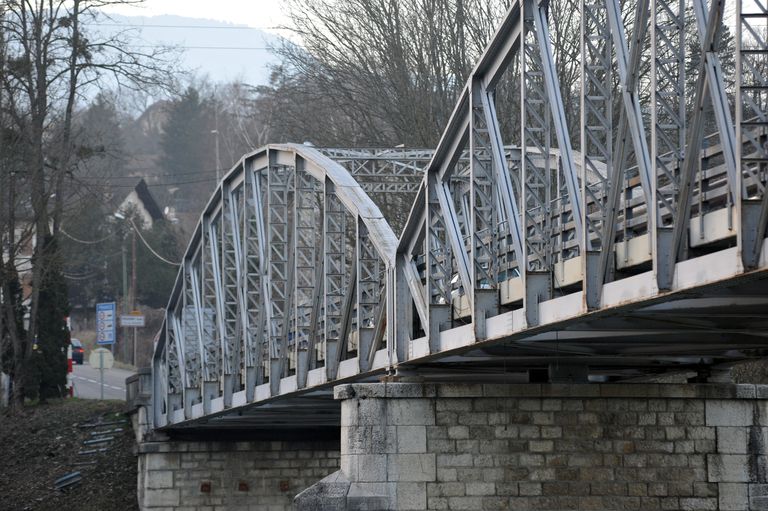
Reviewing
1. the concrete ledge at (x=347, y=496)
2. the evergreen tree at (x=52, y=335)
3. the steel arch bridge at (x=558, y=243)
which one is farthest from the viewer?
the evergreen tree at (x=52, y=335)

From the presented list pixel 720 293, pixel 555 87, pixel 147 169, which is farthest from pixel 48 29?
pixel 147 169

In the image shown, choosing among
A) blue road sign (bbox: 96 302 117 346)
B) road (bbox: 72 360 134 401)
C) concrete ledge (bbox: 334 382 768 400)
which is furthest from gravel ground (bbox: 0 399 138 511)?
concrete ledge (bbox: 334 382 768 400)

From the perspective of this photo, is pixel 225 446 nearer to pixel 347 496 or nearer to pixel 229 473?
pixel 229 473

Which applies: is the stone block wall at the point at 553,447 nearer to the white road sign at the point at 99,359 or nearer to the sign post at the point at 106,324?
the white road sign at the point at 99,359

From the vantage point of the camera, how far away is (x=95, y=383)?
67938mm

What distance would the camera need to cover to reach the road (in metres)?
61.8

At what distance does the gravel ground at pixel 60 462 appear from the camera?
4262 cm

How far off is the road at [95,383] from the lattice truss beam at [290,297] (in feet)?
61.8

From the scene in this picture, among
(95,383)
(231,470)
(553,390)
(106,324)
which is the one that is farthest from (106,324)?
(553,390)

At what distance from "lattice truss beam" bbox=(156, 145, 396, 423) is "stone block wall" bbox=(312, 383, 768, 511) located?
161cm

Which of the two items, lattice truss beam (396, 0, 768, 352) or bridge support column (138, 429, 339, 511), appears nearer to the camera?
lattice truss beam (396, 0, 768, 352)

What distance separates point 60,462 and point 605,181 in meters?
31.1

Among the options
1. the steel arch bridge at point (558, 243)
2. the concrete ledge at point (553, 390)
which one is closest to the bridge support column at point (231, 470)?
the steel arch bridge at point (558, 243)

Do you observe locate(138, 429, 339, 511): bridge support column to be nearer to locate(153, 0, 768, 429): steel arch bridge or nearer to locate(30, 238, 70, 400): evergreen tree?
locate(153, 0, 768, 429): steel arch bridge
